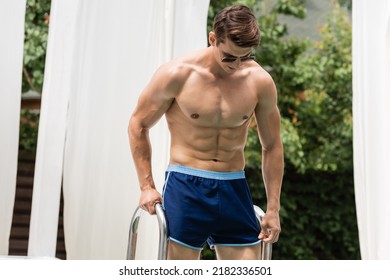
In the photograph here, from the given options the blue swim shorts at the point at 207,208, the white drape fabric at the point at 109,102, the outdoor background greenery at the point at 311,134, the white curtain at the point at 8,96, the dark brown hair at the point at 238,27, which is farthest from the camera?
the outdoor background greenery at the point at 311,134

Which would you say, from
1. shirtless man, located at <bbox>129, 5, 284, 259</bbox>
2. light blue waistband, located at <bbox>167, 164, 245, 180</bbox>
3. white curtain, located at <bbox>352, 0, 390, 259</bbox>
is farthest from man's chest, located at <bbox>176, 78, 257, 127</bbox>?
white curtain, located at <bbox>352, 0, 390, 259</bbox>

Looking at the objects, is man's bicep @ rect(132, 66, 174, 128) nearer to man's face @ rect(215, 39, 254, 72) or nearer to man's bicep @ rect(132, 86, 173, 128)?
man's bicep @ rect(132, 86, 173, 128)

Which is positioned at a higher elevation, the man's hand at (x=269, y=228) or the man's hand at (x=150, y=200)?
the man's hand at (x=150, y=200)

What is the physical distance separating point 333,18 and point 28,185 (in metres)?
2.70

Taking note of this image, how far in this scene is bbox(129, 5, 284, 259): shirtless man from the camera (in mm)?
1954

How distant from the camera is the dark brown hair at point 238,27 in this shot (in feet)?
6.00

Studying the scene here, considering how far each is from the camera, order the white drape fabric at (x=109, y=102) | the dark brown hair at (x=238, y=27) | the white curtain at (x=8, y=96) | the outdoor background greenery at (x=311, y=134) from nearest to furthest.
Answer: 1. the dark brown hair at (x=238, y=27)
2. the white curtain at (x=8, y=96)
3. the white drape fabric at (x=109, y=102)
4. the outdoor background greenery at (x=311, y=134)

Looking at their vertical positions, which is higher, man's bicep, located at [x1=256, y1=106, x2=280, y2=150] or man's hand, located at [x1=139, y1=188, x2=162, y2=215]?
man's bicep, located at [x1=256, y1=106, x2=280, y2=150]

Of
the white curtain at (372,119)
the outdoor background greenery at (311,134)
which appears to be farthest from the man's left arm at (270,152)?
the outdoor background greenery at (311,134)

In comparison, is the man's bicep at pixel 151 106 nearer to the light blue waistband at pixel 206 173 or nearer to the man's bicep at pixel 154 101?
the man's bicep at pixel 154 101

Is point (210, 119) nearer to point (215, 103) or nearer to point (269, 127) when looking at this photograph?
point (215, 103)

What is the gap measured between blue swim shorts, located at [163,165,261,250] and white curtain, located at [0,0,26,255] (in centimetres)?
143

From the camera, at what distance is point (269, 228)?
201cm

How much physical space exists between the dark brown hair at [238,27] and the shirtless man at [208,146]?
0.07 metres
